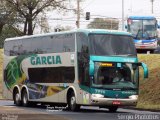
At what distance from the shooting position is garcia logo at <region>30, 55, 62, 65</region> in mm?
28706

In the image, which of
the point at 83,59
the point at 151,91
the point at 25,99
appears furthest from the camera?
the point at 151,91

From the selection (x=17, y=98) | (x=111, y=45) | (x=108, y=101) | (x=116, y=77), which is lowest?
(x=17, y=98)

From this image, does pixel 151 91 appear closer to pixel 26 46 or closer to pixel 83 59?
pixel 26 46

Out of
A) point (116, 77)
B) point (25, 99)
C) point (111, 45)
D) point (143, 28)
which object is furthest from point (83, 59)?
point (143, 28)

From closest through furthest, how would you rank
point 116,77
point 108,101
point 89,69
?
point 89,69 < point 108,101 < point 116,77

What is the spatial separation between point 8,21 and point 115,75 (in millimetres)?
46846

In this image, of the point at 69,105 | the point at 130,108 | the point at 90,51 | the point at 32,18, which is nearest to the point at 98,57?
the point at 90,51

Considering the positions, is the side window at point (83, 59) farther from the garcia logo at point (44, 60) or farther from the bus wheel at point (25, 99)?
the bus wheel at point (25, 99)

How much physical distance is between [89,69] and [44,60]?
4725 millimetres

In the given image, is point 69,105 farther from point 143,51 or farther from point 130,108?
point 143,51

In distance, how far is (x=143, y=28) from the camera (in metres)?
56.5

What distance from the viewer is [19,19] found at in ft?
233

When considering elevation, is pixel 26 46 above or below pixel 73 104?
above

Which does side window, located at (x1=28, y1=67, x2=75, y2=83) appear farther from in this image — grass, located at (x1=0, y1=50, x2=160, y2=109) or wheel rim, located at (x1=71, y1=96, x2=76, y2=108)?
grass, located at (x1=0, y1=50, x2=160, y2=109)
